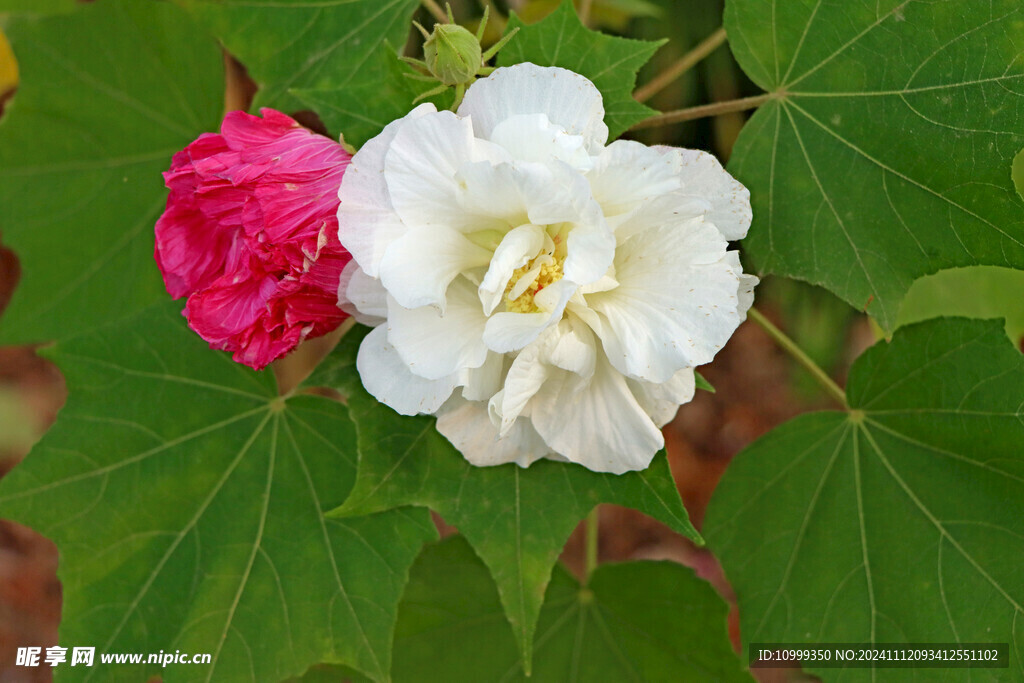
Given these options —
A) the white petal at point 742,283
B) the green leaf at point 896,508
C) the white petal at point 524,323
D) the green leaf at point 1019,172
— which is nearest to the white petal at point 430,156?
the white petal at point 524,323

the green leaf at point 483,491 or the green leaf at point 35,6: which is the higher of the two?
the green leaf at point 35,6

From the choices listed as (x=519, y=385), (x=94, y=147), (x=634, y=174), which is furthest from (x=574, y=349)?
(x=94, y=147)

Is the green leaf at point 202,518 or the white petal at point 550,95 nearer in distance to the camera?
the white petal at point 550,95

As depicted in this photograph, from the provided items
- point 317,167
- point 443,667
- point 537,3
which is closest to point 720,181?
point 317,167

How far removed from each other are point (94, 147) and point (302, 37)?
0.43 meters

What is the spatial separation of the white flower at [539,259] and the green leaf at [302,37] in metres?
0.38

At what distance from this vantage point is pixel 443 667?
3.87ft

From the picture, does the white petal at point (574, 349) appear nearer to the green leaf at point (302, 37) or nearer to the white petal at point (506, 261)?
the white petal at point (506, 261)

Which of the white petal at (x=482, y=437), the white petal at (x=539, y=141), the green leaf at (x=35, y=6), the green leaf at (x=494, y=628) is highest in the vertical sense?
the white petal at (x=539, y=141)

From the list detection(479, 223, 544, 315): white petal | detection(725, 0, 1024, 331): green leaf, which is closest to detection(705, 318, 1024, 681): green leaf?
detection(725, 0, 1024, 331): green leaf

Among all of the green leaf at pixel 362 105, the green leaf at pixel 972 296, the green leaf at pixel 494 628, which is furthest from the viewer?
the green leaf at pixel 972 296

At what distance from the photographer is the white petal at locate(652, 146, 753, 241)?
742mm

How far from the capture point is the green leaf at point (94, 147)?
1201 mm

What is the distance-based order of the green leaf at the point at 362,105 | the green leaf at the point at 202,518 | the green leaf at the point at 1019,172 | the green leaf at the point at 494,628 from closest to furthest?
the green leaf at the point at 362,105 < the green leaf at the point at 202,518 < the green leaf at the point at 494,628 < the green leaf at the point at 1019,172
